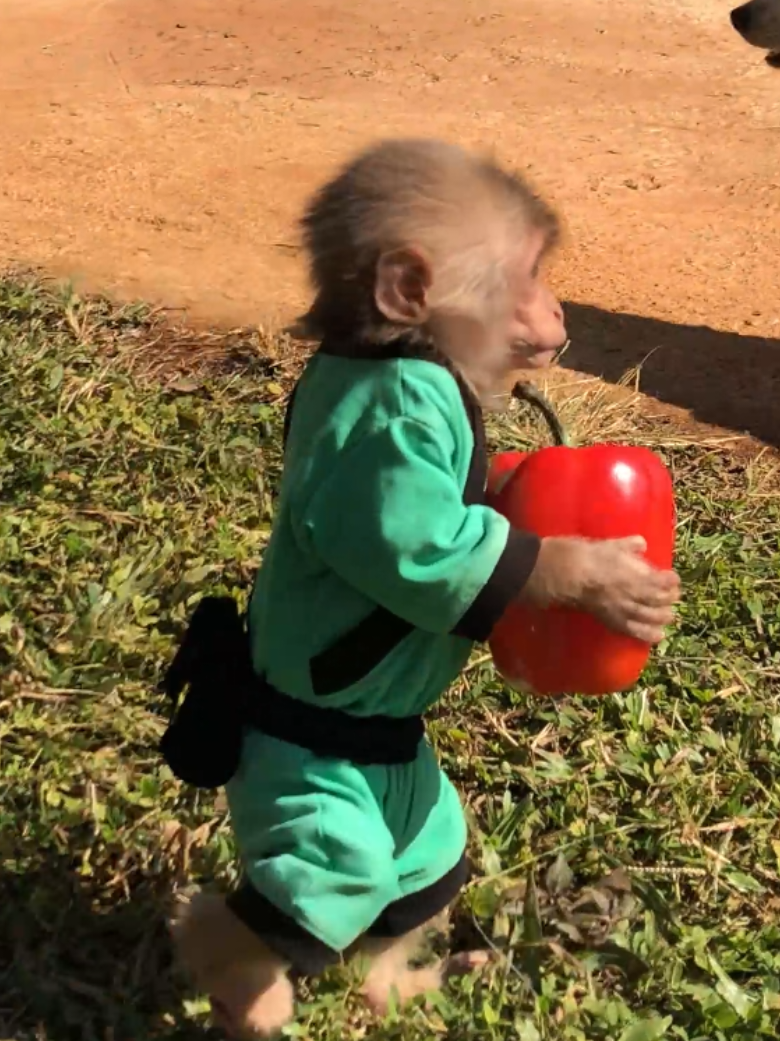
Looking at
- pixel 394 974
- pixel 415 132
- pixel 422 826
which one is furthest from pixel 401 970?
pixel 415 132

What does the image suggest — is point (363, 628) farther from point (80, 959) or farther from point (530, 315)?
point (80, 959)

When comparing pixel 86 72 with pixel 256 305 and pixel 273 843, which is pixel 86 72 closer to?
pixel 256 305

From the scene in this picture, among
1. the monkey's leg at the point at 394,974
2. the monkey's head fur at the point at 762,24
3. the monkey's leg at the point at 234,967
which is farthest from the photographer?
the monkey's head fur at the point at 762,24

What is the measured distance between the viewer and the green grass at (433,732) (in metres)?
2.82

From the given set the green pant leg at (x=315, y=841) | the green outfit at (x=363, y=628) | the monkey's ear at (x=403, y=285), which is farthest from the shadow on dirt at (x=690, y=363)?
the monkey's ear at (x=403, y=285)

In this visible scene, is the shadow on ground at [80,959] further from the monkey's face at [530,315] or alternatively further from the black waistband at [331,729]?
the monkey's face at [530,315]

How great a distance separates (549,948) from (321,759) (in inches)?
34.7

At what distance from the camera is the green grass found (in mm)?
2816

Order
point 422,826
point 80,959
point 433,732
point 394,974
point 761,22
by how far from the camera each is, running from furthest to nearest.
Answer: point 761,22, point 433,732, point 80,959, point 394,974, point 422,826

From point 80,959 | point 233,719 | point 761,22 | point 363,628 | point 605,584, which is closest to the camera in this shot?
point 605,584

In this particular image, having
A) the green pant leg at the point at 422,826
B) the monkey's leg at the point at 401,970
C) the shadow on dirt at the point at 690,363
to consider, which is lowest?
the shadow on dirt at the point at 690,363

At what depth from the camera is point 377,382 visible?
204 centimetres

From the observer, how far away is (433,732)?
3.54 m

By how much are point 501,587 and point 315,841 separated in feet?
1.74
